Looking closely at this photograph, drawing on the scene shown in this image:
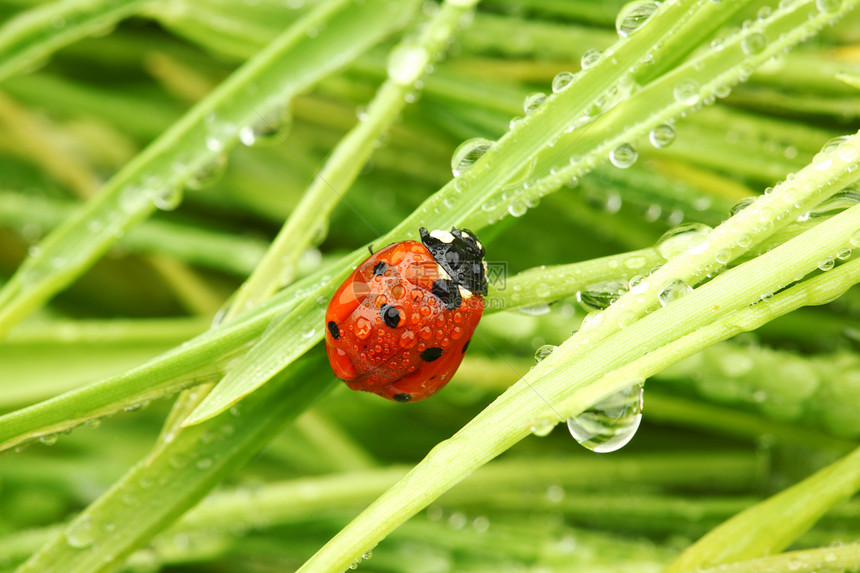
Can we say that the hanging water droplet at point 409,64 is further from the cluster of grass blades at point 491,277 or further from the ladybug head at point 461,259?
the ladybug head at point 461,259

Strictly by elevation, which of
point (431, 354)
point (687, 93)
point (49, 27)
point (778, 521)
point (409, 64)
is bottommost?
point (778, 521)

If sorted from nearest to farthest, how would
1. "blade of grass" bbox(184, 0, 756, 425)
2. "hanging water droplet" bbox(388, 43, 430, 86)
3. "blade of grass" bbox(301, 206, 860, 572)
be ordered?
1. "blade of grass" bbox(301, 206, 860, 572)
2. "blade of grass" bbox(184, 0, 756, 425)
3. "hanging water droplet" bbox(388, 43, 430, 86)

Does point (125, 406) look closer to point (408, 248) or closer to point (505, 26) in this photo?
point (408, 248)

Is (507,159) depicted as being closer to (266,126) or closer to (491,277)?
(491,277)

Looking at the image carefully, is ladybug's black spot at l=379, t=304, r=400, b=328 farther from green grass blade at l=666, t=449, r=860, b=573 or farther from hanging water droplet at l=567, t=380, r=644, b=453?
green grass blade at l=666, t=449, r=860, b=573

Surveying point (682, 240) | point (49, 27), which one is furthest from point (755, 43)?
point (49, 27)

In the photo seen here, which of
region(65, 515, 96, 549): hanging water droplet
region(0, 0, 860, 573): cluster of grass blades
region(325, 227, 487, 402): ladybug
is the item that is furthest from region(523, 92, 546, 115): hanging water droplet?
region(65, 515, 96, 549): hanging water droplet
